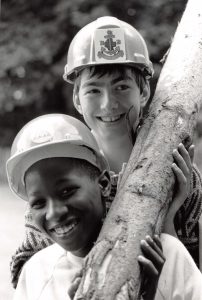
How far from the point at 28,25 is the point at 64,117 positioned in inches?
249

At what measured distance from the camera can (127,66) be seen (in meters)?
3.13

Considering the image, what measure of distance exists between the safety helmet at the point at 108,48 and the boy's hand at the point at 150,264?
0.91m

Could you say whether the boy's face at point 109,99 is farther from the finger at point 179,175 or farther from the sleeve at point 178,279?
→ the sleeve at point 178,279

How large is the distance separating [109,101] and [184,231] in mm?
594

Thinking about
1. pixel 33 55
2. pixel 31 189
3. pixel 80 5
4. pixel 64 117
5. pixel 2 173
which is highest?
pixel 64 117

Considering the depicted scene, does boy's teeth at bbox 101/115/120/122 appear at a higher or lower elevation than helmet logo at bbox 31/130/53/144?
lower

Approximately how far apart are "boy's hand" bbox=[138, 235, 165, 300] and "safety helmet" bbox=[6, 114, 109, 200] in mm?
404

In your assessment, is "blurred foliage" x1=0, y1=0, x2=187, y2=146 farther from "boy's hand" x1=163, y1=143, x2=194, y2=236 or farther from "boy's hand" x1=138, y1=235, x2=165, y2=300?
"boy's hand" x1=138, y1=235, x2=165, y2=300

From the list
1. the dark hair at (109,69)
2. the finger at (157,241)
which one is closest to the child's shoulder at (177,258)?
the finger at (157,241)

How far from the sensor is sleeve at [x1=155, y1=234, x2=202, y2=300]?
2480 mm

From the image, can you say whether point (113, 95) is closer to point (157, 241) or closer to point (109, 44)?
point (109, 44)

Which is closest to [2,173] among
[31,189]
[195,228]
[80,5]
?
[80,5]

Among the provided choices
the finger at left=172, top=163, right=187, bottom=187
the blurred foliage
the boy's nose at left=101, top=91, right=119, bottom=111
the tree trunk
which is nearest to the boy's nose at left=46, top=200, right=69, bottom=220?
the tree trunk

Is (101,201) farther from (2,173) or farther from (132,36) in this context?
(2,173)
